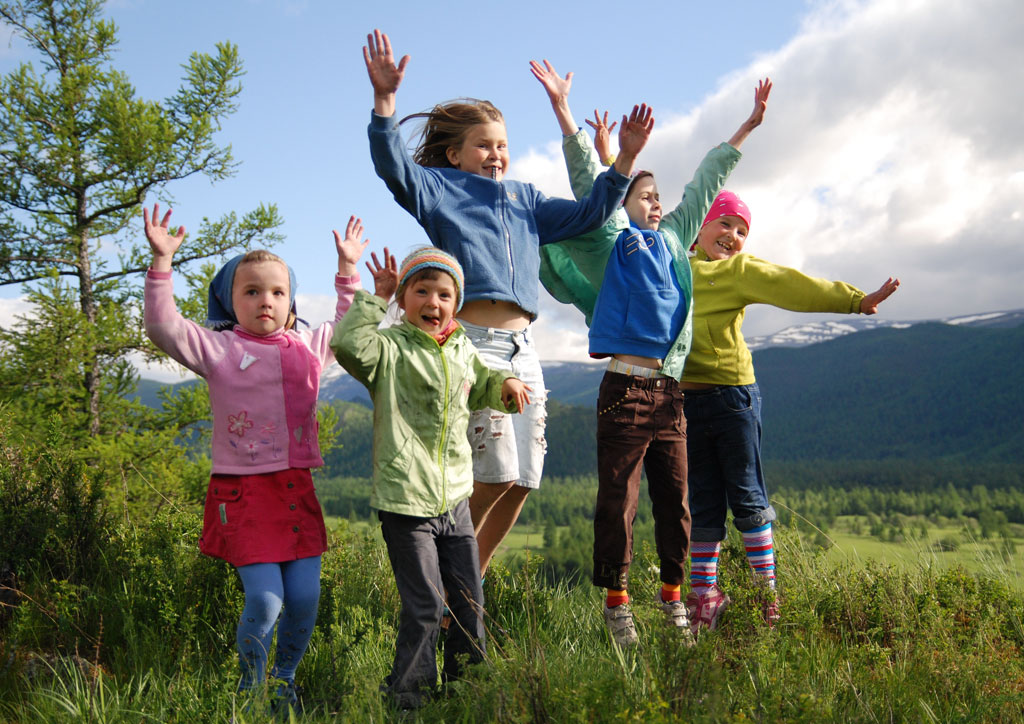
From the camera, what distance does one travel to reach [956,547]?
5.62 meters

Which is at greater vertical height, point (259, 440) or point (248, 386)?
point (248, 386)

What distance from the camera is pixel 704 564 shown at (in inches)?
158

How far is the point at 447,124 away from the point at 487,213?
1.84ft

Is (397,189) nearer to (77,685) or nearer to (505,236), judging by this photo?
(505,236)

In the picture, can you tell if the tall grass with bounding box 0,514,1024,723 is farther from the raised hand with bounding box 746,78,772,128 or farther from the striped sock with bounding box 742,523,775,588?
the raised hand with bounding box 746,78,772,128

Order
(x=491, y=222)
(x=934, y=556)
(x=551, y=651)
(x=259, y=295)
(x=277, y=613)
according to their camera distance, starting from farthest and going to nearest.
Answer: (x=934, y=556)
(x=491, y=222)
(x=551, y=651)
(x=259, y=295)
(x=277, y=613)

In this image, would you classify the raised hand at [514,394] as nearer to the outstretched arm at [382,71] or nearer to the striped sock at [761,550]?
the outstretched arm at [382,71]

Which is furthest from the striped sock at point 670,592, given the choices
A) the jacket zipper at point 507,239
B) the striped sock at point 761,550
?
the jacket zipper at point 507,239

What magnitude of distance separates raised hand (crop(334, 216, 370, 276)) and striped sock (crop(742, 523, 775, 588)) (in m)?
2.47

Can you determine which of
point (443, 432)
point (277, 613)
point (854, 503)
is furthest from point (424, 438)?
point (854, 503)

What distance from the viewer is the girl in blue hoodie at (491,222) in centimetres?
324

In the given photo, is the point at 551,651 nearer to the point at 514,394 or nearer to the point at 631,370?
the point at 514,394

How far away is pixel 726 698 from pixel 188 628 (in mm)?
2321

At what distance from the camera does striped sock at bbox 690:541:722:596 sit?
13.1 ft
